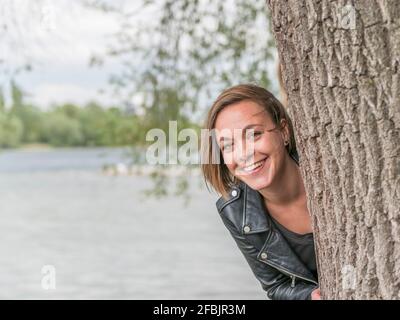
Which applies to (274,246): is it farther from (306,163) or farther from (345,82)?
(345,82)

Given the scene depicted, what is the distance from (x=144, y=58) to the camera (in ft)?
22.2

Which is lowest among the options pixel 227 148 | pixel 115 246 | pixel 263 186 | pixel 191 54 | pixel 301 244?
pixel 301 244

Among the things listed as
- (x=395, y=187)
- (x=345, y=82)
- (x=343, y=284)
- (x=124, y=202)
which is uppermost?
(x=124, y=202)

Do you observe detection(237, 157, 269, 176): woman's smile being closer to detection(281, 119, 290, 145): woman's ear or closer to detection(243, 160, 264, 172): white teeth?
detection(243, 160, 264, 172): white teeth

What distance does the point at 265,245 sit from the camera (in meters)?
2.77

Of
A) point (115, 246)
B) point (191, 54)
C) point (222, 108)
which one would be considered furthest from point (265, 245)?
point (115, 246)

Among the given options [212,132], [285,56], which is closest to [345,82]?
[285,56]

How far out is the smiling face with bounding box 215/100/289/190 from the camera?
260cm

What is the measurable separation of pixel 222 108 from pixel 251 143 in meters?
0.16

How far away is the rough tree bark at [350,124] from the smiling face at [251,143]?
0.38 m

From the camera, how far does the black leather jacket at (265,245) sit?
9.02ft

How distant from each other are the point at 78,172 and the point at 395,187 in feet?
100

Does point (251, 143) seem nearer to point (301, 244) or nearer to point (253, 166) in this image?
point (253, 166)

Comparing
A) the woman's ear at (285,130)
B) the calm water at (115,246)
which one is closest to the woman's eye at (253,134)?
the woman's ear at (285,130)
